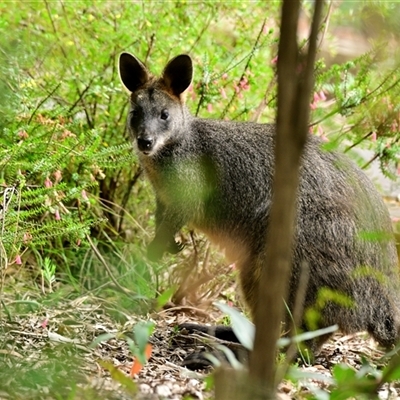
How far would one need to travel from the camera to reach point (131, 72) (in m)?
5.53

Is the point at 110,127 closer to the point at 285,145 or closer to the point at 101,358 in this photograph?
the point at 101,358

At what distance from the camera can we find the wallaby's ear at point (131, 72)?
541 centimetres

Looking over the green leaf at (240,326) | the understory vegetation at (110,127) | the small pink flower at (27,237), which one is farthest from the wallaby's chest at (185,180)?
the green leaf at (240,326)

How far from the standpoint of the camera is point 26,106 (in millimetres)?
5047

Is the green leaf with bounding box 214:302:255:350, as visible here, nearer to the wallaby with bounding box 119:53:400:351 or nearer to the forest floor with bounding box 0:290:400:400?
the forest floor with bounding box 0:290:400:400

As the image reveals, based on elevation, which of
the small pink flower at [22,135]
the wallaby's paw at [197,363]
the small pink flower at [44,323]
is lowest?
the wallaby's paw at [197,363]

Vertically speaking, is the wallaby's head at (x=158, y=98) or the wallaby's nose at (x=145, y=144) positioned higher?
the wallaby's head at (x=158, y=98)

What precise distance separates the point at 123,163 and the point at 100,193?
1510 mm

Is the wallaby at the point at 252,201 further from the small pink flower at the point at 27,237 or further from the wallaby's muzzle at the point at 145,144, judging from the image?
the small pink flower at the point at 27,237

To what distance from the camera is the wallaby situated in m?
4.59

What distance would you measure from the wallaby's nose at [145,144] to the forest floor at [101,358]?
1095mm

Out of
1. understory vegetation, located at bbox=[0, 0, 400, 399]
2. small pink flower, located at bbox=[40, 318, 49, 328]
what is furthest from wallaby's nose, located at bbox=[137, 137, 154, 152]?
small pink flower, located at bbox=[40, 318, 49, 328]

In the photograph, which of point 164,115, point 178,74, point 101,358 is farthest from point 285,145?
point 178,74

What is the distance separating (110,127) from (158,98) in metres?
1.30
